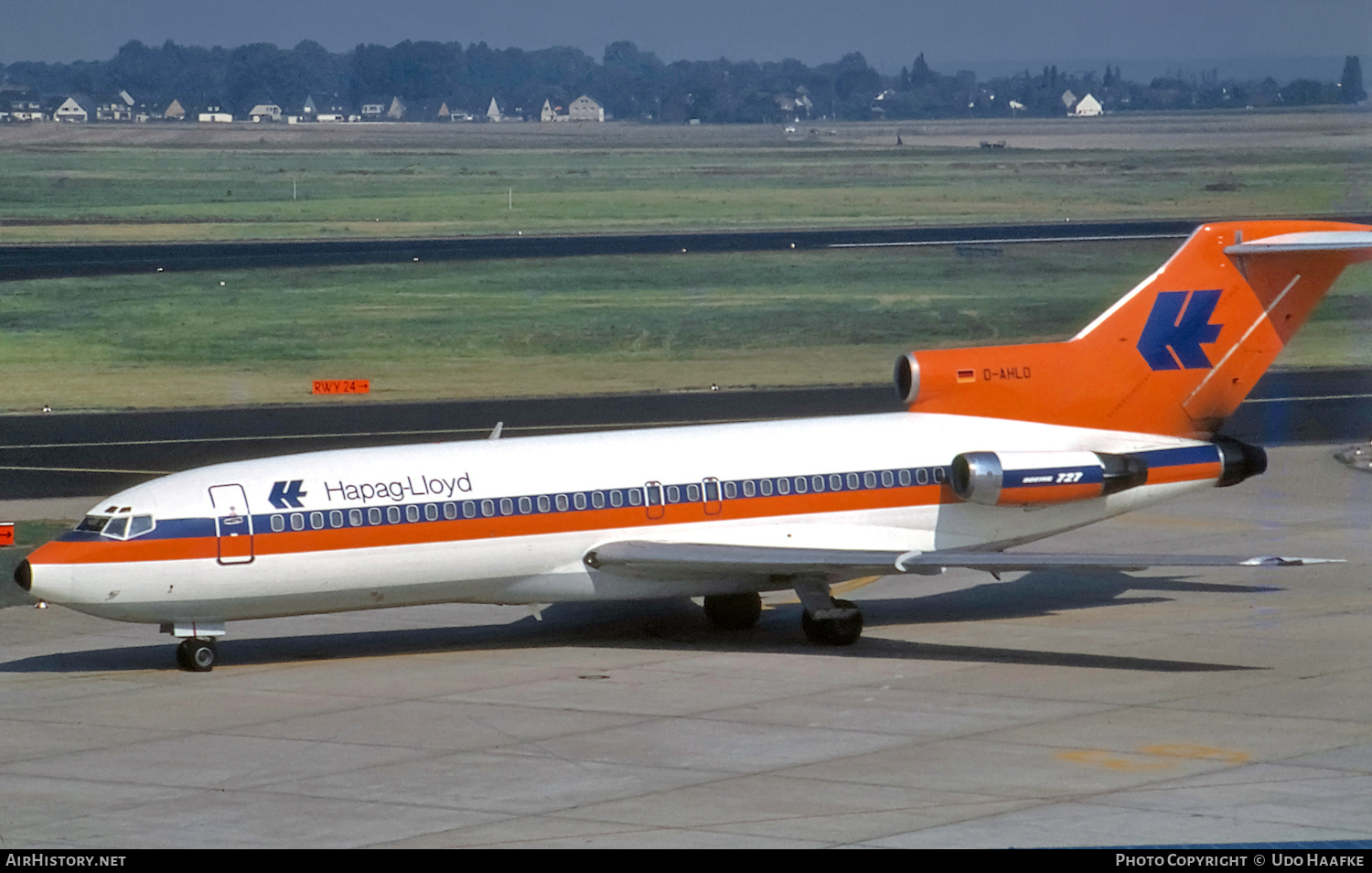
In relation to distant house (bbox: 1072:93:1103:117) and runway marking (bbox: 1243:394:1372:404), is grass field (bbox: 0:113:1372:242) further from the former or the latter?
runway marking (bbox: 1243:394:1372:404)

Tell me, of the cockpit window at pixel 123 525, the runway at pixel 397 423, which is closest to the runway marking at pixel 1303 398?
the runway at pixel 397 423

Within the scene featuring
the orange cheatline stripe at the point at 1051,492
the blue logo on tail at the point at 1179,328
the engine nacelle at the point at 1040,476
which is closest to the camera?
the engine nacelle at the point at 1040,476

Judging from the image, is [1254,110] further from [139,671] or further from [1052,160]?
[139,671]

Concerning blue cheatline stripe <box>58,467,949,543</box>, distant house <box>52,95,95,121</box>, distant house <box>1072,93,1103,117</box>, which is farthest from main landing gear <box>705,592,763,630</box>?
distant house <box>52,95,95,121</box>

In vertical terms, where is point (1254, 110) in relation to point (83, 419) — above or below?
above

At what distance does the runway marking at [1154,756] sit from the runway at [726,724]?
0.05 m

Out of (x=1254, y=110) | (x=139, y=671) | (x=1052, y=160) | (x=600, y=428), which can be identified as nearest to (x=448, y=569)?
(x=139, y=671)

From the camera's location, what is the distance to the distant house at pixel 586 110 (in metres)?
191

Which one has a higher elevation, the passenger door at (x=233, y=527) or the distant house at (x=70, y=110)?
the distant house at (x=70, y=110)

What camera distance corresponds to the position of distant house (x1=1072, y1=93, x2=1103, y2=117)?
4558 inches

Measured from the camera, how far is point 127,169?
121 m

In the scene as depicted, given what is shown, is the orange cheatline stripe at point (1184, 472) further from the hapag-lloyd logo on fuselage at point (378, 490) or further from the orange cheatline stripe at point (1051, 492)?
the hapag-lloyd logo on fuselage at point (378, 490)

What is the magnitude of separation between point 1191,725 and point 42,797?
12079mm

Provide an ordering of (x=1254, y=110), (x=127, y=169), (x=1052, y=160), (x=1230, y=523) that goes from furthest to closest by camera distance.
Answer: (x=127, y=169), (x=1052, y=160), (x=1254, y=110), (x=1230, y=523)
